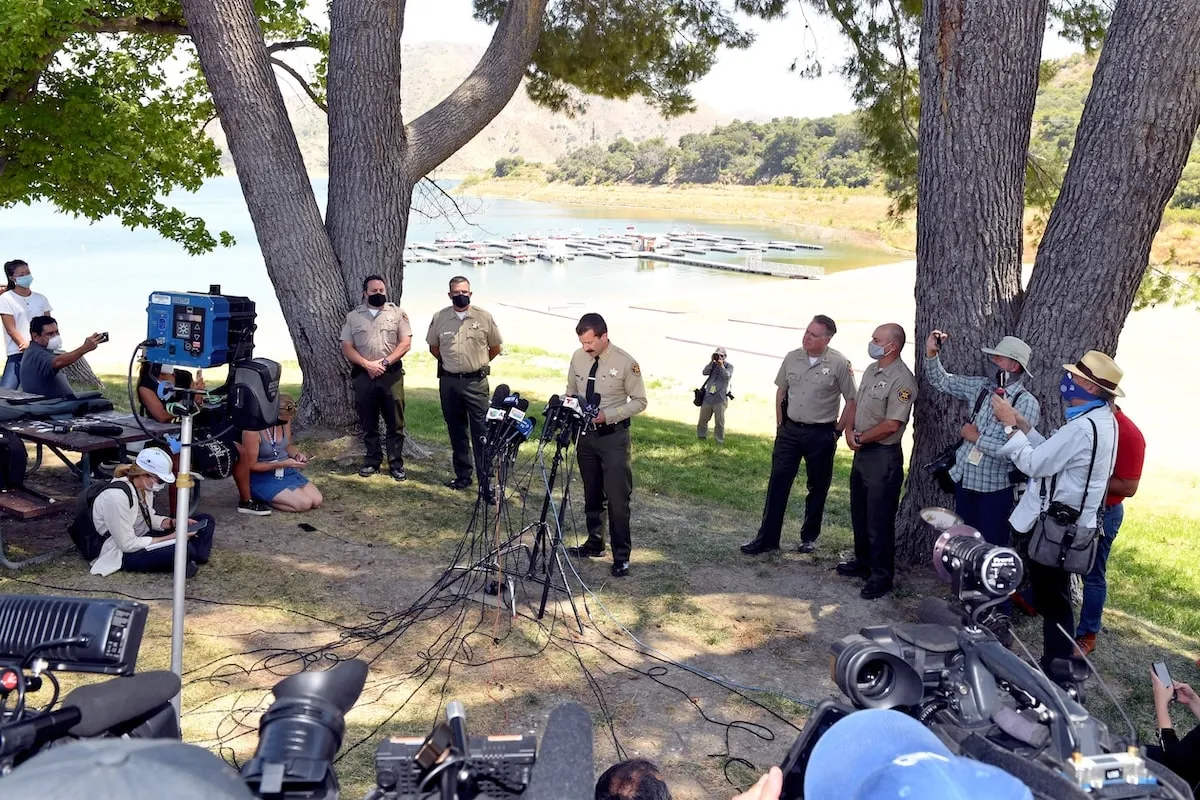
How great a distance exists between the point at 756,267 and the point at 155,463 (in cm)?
4458

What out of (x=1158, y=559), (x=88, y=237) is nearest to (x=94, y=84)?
(x=1158, y=559)

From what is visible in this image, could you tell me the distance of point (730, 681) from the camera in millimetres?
4836

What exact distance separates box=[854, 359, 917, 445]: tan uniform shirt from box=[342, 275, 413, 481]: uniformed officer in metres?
3.57

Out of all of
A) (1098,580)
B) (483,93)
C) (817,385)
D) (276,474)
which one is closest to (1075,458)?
(1098,580)

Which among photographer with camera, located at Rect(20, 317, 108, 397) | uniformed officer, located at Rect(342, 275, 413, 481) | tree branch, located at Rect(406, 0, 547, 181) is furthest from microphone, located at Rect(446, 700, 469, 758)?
tree branch, located at Rect(406, 0, 547, 181)

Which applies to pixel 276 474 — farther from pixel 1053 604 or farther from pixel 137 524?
pixel 1053 604

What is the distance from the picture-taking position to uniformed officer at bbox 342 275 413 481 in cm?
789

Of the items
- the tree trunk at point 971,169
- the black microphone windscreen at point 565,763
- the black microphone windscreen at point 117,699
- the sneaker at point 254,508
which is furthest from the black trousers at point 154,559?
the black microphone windscreen at point 565,763

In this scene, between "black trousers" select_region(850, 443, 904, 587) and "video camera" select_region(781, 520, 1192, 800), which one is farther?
"black trousers" select_region(850, 443, 904, 587)

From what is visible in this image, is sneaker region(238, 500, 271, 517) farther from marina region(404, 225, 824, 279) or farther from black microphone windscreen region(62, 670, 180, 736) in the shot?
marina region(404, 225, 824, 279)

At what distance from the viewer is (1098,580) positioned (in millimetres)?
5227

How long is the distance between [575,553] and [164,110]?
6952mm

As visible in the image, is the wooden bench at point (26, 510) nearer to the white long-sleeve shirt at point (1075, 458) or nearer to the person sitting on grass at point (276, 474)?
the person sitting on grass at point (276, 474)

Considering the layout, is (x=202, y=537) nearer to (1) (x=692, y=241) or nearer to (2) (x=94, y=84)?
(2) (x=94, y=84)
